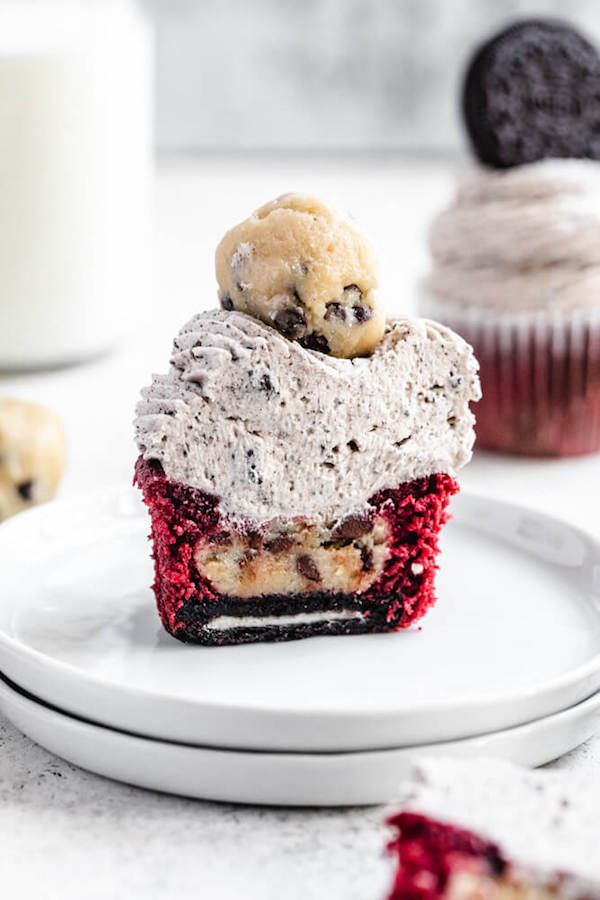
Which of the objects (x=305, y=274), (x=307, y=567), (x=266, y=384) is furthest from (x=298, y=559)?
(x=305, y=274)

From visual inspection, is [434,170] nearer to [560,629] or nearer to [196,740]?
[560,629]

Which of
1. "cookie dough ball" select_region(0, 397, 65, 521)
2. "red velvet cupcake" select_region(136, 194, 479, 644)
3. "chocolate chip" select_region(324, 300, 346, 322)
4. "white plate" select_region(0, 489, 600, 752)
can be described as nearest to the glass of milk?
"cookie dough ball" select_region(0, 397, 65, 521)

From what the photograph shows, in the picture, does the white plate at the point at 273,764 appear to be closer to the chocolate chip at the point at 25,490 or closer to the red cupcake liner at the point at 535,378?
the chocolate chip at the point at 25,490

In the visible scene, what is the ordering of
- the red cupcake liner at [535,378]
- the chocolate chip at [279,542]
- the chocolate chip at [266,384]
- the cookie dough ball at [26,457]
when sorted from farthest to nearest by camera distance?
the red cupcake liner at [535,378] → the cookie dough ball at [26,457] → the chocolate chip at [279,542] → the chocolate chip at [266,384]

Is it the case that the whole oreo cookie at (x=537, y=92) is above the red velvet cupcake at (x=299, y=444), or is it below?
above

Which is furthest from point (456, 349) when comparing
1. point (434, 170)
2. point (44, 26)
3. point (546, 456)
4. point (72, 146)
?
point (434, 170)

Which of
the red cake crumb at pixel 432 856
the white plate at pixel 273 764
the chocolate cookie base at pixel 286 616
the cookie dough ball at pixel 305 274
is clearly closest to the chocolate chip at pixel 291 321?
the cookie dough ball at pixel 305 274

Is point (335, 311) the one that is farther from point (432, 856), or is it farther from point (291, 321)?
point (432, 856)
